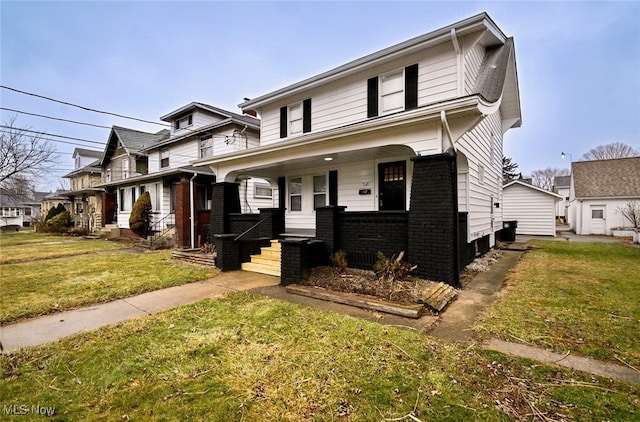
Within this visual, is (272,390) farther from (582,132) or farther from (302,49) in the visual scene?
(582,132)

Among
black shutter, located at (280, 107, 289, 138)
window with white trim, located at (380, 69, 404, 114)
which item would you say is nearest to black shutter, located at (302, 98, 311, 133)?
black shutter, located at (280, 107, 289, 138)

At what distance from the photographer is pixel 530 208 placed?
18328 millimetres

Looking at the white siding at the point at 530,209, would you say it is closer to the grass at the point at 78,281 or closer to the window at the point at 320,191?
the window at the point at 320,191

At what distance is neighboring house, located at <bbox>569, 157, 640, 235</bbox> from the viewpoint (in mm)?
19125

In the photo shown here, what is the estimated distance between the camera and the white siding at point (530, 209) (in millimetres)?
17812

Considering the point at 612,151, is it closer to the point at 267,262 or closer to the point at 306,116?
the point at 306,116

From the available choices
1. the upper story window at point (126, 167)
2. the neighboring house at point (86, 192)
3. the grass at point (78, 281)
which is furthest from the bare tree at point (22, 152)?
the grass at point (78, 281)

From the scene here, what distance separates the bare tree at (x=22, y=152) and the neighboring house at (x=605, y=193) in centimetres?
4025

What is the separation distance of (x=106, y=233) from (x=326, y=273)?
62.4 ft

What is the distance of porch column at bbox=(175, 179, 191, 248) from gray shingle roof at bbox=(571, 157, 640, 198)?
87.5 ft

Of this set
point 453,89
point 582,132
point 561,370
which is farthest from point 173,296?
point 582,132

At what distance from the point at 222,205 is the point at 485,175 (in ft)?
31.3

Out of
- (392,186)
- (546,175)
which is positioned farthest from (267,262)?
(546,175)

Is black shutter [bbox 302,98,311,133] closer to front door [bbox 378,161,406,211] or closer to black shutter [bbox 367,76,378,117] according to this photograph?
black shutter [bbox 367,76,378,117]
